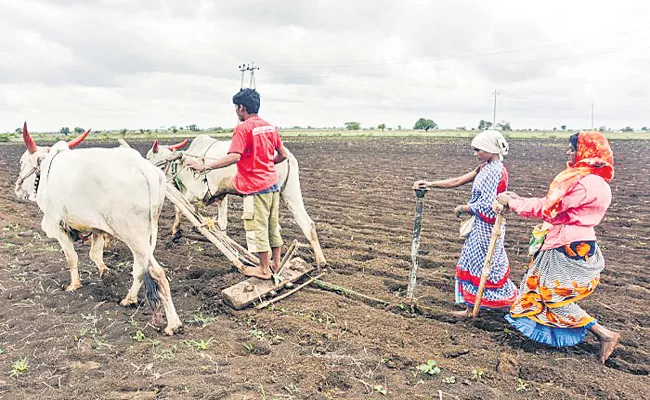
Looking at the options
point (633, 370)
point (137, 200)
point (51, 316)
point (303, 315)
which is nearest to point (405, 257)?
point (303, 315)

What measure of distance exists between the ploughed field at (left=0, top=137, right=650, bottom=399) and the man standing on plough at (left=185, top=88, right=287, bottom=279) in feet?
2.42

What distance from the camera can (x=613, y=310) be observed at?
505 centimetres

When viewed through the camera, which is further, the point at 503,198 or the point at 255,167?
the point at 255,167

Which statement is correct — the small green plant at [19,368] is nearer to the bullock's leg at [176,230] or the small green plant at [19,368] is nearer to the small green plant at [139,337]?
the small green plant at [139,337]

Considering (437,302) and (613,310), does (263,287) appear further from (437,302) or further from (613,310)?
(613,310)

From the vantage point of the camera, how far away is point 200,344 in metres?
4.29

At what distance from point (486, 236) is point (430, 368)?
1.46 m

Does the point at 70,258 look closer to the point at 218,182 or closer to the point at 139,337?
the point at 139,337

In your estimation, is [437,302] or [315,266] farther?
[315,266]

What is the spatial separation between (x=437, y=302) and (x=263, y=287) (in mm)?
1944

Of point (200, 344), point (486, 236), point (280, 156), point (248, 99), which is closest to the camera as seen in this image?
point (200, 344)

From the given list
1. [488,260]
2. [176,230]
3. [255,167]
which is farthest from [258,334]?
[176,230]

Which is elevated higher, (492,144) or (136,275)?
(492,144)

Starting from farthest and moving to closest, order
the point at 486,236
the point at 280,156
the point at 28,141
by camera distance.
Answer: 1. the point at 28,141
2. the point at 280,156
3. the point at 486,236
